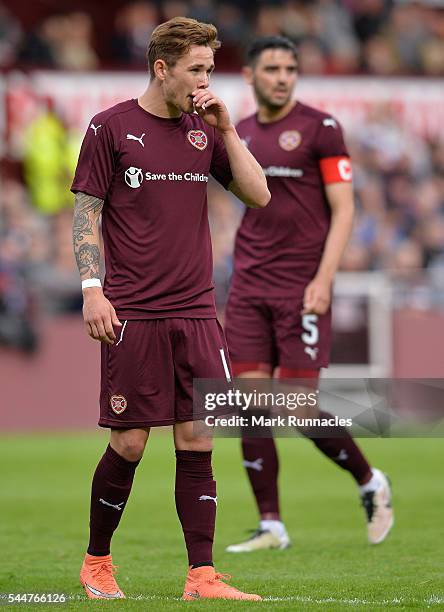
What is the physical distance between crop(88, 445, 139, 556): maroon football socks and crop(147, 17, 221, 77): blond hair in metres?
1.65

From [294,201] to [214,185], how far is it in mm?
9810

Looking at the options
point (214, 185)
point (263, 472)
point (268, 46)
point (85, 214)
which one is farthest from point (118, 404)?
point (214, 185)

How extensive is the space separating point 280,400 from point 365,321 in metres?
8.77

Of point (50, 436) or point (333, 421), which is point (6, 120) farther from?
point (333, 421)

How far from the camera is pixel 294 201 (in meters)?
7.55

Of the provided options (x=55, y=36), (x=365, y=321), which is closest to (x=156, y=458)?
(x=365, y=321)

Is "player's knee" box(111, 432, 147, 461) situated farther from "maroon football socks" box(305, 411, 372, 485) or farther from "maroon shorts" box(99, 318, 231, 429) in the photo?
"maroon football socks" box(305, 411, 372, 485)

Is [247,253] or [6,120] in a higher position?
[6,120]

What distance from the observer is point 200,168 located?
18.5 ft

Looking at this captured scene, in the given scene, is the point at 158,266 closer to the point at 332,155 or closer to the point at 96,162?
the point at 96,162

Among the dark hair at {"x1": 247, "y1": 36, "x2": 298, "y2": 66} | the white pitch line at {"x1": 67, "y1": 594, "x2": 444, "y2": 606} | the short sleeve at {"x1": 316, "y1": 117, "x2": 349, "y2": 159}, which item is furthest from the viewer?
the dark hair at {"x1": 247, "y1": 36, "x2": 298, "y2": 66}

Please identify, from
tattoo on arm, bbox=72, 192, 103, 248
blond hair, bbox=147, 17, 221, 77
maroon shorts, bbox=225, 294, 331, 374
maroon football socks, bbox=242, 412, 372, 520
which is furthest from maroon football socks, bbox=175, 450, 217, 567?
maroon shorts, bbox=225, 294, 331, 374

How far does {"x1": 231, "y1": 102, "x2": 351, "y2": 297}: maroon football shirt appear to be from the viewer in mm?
7520

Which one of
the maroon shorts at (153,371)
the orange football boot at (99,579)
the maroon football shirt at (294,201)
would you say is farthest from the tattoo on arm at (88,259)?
the maroon football shirt at (294,201)
